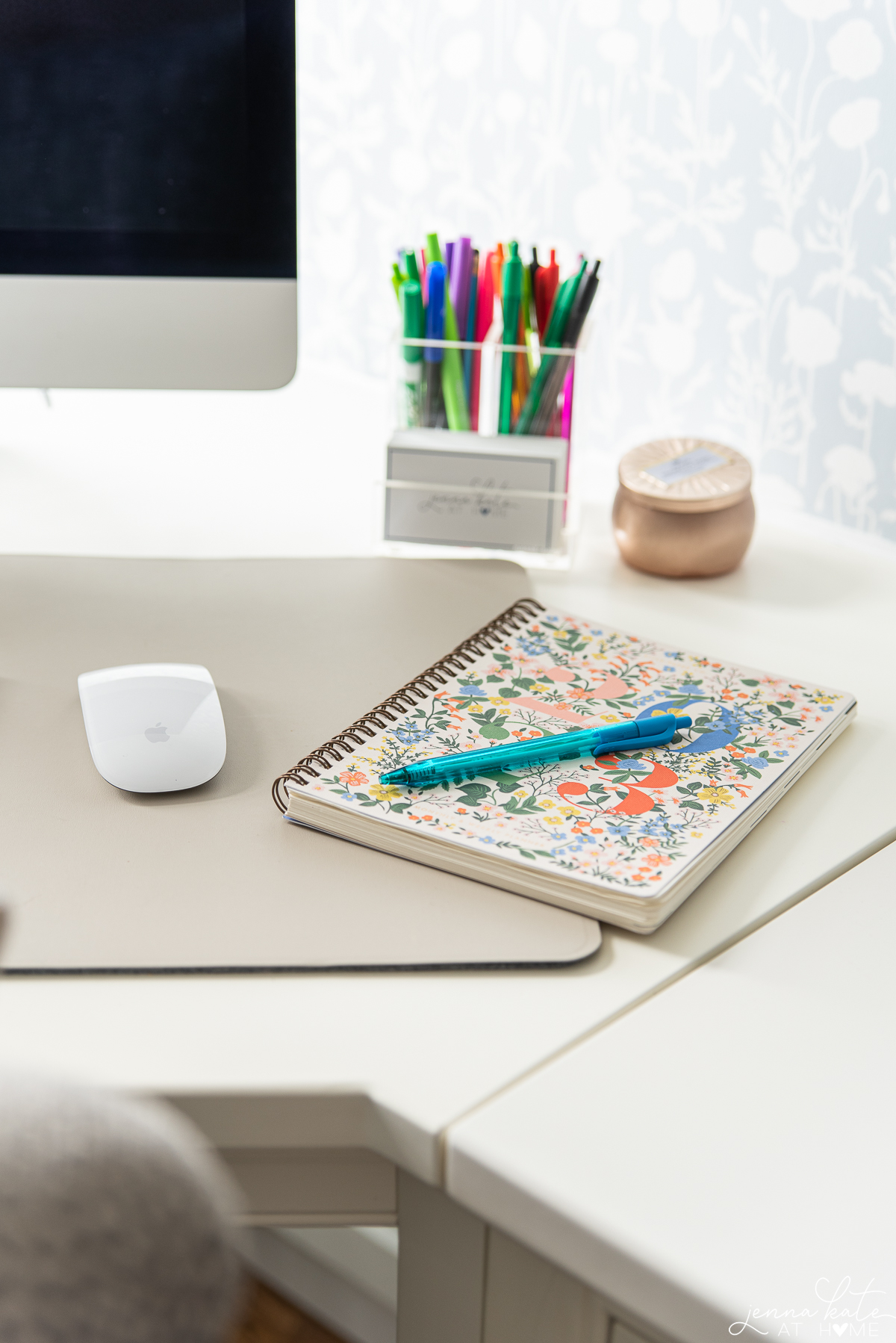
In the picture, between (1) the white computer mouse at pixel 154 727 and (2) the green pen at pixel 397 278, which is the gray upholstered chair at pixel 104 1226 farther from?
(2) the green pen at pixel 397 278

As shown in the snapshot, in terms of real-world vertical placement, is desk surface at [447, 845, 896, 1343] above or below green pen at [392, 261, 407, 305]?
below

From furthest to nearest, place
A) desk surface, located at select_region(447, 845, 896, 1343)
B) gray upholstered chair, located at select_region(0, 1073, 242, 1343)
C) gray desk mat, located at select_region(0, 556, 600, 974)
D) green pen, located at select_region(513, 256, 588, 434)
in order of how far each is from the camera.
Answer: green pen, located at select_region(513, 256, 588, 434)
gray desk mat, located at select_region(0, 556, 600, 974)
desk surface, located at select_region(447, 845, 896, 1343)
gray upholstered chair, located at select_region(0, 1073, 242, 1343)

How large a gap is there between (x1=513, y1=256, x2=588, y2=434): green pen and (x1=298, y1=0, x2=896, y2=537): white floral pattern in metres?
0.03

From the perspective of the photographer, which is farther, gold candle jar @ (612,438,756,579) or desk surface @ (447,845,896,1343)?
gold candle jar @ (612,438,756,579)

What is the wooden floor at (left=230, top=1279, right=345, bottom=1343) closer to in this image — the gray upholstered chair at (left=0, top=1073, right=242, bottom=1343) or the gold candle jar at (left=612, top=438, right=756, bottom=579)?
the gold candle jar at (left=612, top=438, right=756, bottom=579)

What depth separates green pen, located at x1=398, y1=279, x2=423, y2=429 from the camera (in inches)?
31.7

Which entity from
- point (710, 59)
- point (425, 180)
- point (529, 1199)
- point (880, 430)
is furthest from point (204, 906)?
point (425, 180)

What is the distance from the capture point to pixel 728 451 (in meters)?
0.85

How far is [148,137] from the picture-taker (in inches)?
27.8

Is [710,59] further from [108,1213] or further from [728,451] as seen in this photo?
[108,1213]

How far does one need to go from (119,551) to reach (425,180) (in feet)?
1.92

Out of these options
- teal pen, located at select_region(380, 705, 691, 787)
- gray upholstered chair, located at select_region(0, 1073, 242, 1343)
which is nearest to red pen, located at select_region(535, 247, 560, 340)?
teal pen, located at select_region(380, 705, 691, 787)

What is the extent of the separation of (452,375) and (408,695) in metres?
0.32

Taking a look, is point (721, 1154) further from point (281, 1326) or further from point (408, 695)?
point (281, 1326)
